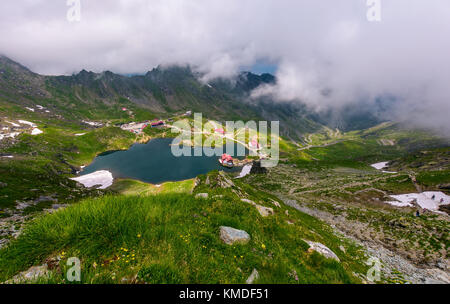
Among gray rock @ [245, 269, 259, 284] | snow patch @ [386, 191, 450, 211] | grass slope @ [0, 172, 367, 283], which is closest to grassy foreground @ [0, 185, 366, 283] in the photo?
grass slope @ [0, 172, 367, 283]

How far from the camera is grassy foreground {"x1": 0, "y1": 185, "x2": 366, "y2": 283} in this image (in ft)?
11.5

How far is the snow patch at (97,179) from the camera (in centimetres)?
8712

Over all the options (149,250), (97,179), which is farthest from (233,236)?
(97,179)

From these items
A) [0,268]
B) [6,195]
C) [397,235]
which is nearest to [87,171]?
[6,195]

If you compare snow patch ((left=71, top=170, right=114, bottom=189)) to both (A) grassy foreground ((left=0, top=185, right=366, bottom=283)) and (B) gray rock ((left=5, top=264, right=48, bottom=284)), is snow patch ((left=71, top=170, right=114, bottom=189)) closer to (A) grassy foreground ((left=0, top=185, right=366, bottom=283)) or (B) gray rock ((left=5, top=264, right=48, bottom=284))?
(A) grassy foreground ((left=0, top=185, right=366, bottom=283))

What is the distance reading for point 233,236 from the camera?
5.85 metres

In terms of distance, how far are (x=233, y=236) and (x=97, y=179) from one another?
4471 inches

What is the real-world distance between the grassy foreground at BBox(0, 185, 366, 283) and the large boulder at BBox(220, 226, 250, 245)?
0.25 metres

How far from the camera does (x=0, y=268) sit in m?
3.44

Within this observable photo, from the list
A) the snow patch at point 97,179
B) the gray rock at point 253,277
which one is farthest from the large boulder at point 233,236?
the snow patch at point 97,179

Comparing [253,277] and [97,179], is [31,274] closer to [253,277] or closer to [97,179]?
[253,277]
